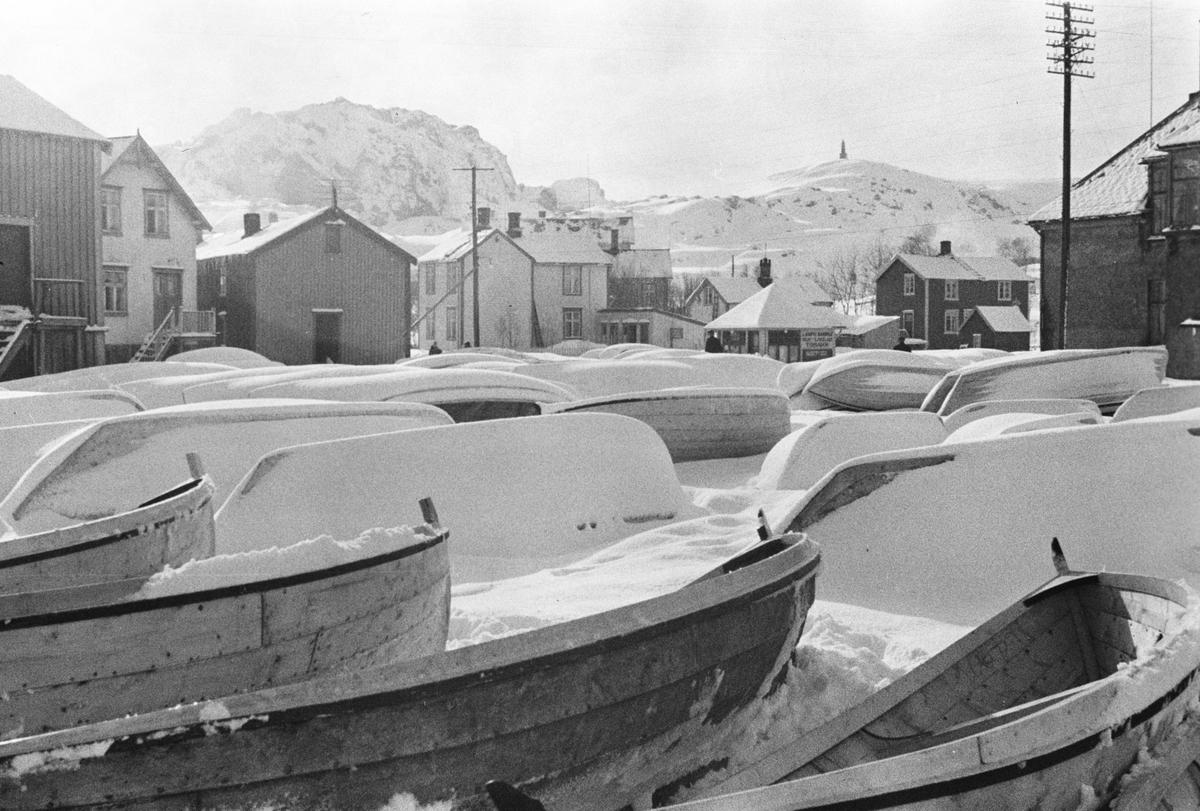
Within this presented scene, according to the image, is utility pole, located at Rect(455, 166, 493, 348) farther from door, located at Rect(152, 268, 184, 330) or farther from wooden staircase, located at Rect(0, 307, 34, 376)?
wooden staircase, located at Rect(0, 307, 34, 376)

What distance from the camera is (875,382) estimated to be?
1719cm

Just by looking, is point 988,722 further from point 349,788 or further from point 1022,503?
point 1022,503

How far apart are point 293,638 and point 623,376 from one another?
1116cm

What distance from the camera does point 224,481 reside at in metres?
8.12

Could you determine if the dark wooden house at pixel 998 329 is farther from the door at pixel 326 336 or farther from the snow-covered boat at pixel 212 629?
the snow-covered boat at pixel 212 629

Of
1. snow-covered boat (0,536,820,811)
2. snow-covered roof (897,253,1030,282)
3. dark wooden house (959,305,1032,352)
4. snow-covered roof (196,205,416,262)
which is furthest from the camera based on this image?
snow-covered roof (897,253,1030,282)

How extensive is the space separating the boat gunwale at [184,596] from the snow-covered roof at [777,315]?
130 ft

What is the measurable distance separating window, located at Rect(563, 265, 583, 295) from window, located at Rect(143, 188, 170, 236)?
70.3 feet

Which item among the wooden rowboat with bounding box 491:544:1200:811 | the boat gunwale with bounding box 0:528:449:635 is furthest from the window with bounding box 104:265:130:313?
the wooden rowboat with bounding box 491:544:1200:811

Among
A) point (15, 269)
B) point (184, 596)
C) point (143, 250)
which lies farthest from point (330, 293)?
point (184, 596)

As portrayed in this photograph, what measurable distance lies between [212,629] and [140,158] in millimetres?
31895

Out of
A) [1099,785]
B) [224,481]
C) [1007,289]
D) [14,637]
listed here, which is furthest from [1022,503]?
[1007,289]

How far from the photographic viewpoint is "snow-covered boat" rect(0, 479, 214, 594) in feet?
14.3

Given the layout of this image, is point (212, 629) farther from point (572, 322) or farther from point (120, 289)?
point (572, 322)
